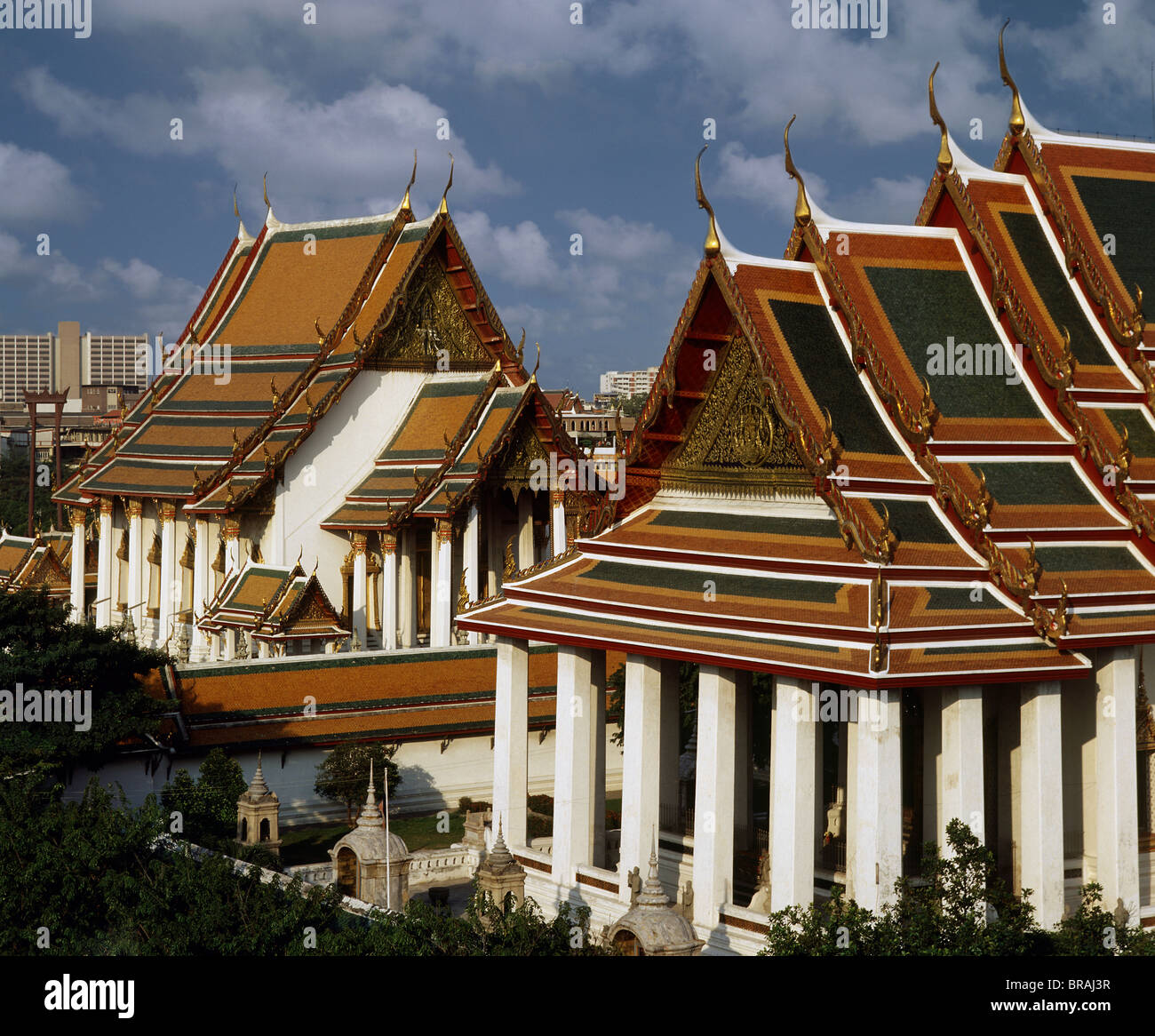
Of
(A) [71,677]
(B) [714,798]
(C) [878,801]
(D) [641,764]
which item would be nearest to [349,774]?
(A) [71,677]

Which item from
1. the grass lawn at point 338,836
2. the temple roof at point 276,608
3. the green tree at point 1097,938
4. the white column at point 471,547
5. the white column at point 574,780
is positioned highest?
the white column at point 471,547

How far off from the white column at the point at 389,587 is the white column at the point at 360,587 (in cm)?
43

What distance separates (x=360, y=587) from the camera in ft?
132

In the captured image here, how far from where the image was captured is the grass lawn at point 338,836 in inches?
1097

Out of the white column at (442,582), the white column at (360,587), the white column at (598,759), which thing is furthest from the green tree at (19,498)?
the white column at (598,759)

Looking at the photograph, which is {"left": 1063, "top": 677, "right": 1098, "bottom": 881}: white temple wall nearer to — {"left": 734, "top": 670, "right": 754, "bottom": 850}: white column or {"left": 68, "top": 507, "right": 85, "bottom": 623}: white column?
{"left": 734, "top": 670, "right": 754, "bottom": 850}: white column

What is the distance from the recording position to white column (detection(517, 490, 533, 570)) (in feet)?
140

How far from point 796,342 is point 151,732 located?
532 inches

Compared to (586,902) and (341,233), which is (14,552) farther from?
(586,902)

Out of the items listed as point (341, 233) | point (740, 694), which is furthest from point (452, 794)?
point (341, 233)

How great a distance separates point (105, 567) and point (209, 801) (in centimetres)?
2223

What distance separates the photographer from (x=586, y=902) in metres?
21.8

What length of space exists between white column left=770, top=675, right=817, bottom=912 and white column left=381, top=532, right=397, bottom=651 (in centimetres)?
2075

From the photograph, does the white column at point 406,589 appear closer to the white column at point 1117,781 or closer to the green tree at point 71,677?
the green tree at point 71,677
